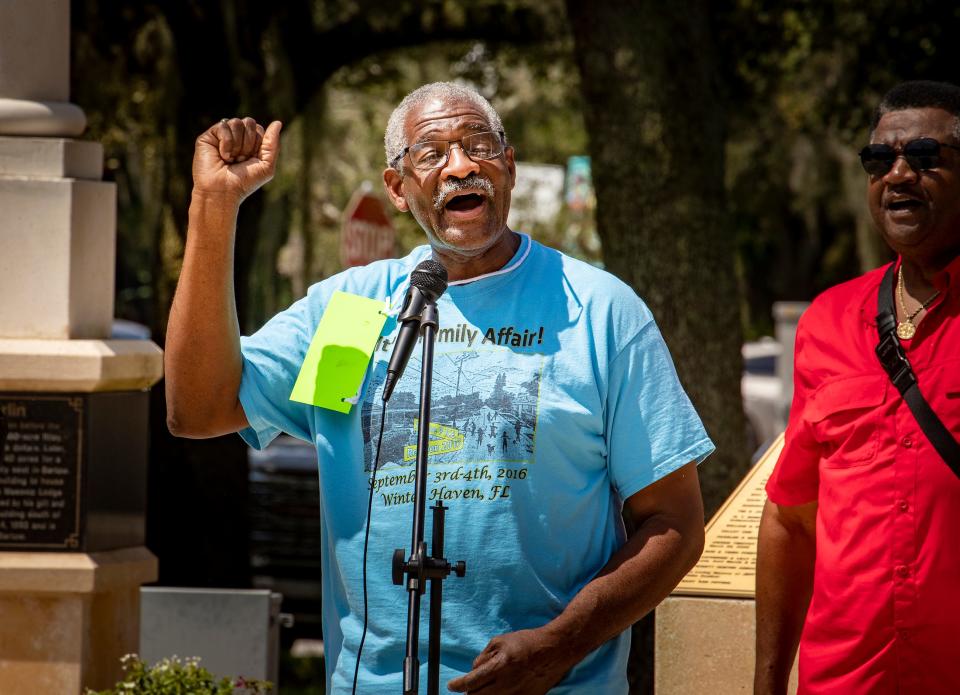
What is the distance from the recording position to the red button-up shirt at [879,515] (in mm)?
3074

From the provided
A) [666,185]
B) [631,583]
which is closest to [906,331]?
[631,583]

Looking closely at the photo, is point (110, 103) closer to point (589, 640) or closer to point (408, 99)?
point (408, 99)

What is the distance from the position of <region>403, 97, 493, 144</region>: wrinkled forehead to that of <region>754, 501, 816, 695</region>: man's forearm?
44.6 inches

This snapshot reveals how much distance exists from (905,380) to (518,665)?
1.05m

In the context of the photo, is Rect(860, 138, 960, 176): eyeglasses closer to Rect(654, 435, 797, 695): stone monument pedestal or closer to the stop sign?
Rect(654, 435, 797, 695): stone monument pedestal

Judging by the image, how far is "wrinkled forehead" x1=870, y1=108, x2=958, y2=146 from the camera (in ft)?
10.8

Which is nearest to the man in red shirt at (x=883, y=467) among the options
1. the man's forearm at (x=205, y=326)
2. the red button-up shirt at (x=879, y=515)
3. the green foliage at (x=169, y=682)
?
the red button-up shirt at (x=879, y=515)

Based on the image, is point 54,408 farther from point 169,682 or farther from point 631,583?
point 631,583

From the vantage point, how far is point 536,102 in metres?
17.0

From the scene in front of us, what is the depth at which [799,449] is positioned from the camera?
335cm

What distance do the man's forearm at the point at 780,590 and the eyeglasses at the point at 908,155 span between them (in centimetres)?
82

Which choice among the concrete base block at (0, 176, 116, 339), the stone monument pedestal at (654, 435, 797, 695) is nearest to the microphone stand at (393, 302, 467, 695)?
the stone monument pedestal at (654, 435, 797, 695)

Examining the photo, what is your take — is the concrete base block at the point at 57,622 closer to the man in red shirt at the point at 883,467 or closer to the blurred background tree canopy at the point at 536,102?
the blurred background tree canopy at the point at 536,102

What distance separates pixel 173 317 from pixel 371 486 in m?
0.56
